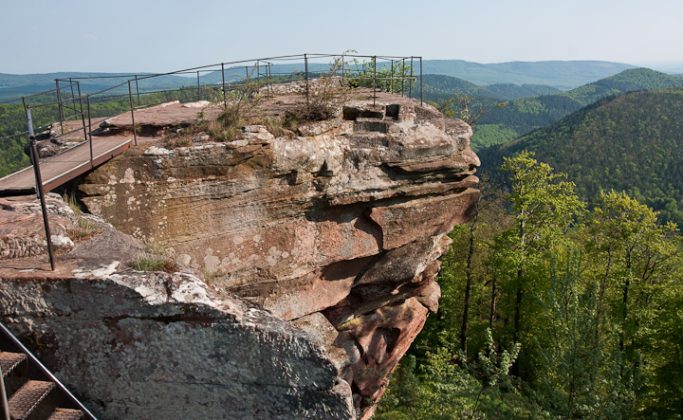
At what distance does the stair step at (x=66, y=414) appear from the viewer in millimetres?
4855

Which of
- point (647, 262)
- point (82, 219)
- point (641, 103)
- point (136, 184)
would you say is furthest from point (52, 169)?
point (641, 103)

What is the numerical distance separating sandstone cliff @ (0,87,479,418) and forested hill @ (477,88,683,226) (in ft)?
285

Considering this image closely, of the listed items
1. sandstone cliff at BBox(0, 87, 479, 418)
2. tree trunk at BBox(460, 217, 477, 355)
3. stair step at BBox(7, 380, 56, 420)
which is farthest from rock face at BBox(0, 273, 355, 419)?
tree trunk at BBox(460, 217, 477, 355)

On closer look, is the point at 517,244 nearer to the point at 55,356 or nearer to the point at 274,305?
the point at 274,305

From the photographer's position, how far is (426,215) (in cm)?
1323

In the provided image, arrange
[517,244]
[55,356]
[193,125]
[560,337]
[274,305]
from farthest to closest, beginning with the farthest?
1. [517,244]
2. [560,337]
3. [274,305]
4. [193,125]
5. [55,356]

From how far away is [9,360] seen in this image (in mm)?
4781

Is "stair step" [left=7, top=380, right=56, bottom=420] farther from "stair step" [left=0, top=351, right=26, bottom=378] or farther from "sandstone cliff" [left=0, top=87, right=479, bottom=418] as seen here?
"sandstone cliff" [left=0, top=87, right=479, bottom=418]

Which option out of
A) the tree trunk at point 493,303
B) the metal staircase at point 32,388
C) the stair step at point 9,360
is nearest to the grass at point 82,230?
the metal staircase at point 32,388

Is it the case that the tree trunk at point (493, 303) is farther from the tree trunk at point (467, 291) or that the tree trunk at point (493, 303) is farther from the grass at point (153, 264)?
the grass at point (153, 264)

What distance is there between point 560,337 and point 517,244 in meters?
12.1

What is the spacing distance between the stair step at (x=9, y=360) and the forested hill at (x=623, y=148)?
96.7m

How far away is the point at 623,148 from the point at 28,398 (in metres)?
133

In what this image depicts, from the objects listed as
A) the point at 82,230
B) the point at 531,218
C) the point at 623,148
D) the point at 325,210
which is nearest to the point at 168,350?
the point at 82,230
